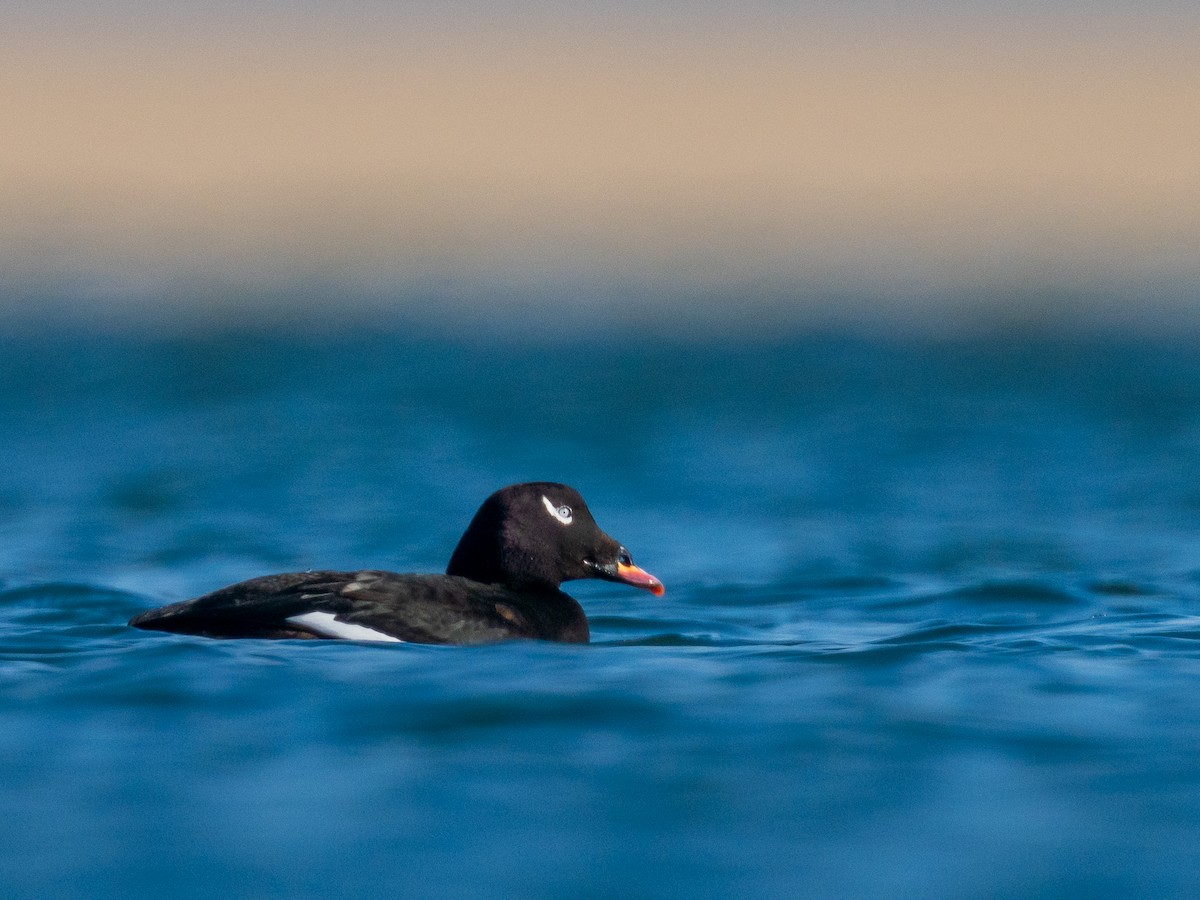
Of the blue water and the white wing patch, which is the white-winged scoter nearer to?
the white wing patch

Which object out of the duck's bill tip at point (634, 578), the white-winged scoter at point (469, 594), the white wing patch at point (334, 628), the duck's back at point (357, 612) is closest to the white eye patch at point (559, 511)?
the white-winged scoter at point (469, 594)

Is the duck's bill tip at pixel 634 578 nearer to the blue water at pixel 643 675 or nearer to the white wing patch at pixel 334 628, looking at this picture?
the blue water at pixel 643 675

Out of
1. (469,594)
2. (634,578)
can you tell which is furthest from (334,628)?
(634,578)

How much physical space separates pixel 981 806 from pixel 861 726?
0.82m

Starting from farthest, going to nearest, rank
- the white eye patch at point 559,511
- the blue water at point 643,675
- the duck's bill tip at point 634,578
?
the duck's bill tip at point 634,578, the white eye patch at point 559,511, the blue water at point 643,675

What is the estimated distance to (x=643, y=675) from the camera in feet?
22.3

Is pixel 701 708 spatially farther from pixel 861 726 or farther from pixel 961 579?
pixel 961 579

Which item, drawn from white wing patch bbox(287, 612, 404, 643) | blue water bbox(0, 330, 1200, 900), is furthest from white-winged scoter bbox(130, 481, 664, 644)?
blue water bbox(0, 330, 1200, 900)

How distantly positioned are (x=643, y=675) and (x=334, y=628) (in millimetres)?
1196

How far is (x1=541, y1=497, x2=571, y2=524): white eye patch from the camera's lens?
8.17 meters

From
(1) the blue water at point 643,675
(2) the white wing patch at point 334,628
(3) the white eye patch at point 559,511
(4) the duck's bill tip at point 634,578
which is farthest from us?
(4) the duck's bill tip at point 634,578

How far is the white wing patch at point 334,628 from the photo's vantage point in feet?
23.7

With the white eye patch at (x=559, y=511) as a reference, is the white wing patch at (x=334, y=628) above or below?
below

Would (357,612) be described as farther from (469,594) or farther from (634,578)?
(634,578)
